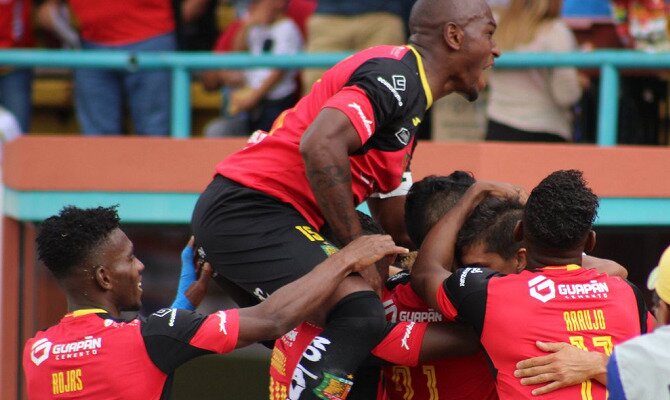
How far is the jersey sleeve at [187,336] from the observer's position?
13.6 feet

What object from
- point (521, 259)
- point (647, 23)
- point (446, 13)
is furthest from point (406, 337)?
point (647, 23)

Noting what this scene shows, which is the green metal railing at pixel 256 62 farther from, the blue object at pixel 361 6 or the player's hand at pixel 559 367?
the player's hand at pixel 559 367

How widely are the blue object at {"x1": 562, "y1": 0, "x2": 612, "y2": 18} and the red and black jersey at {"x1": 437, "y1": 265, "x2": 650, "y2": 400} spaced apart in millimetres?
4135

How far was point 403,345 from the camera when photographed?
4.28m

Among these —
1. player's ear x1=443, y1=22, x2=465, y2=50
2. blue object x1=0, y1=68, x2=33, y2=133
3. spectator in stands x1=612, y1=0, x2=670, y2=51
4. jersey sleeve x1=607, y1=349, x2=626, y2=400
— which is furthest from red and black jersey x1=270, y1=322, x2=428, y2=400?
blue object x1=0, y1=68, x2=33, y2=133

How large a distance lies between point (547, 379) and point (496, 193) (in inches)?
35.3

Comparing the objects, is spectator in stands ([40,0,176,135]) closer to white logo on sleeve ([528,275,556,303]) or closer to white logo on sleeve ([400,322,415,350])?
white logo on sleeve ([400,322,415,350])

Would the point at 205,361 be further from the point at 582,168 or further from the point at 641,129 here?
the point at 641,129

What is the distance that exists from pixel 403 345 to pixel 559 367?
611mm

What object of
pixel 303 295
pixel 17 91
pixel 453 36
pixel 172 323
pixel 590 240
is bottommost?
pixel 17 91

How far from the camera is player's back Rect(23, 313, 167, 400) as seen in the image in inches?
163

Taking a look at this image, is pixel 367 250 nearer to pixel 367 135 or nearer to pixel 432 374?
pixel 367 135

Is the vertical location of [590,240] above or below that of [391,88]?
below

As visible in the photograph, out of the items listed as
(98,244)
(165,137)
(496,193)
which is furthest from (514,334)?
(165,137)
